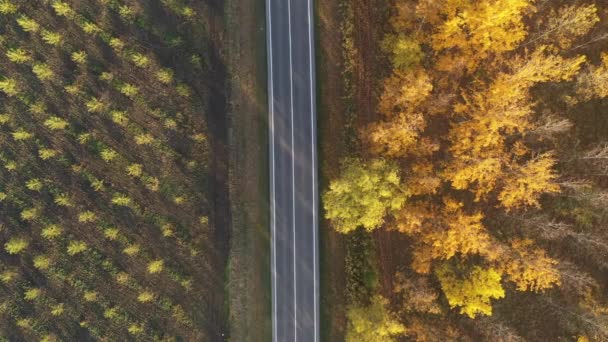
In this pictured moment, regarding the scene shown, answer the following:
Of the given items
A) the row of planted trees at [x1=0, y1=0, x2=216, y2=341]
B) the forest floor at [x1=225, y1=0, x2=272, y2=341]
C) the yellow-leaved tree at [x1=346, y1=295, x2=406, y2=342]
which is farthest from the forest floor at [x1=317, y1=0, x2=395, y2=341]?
the row of planted trees at [x1=0, y1=0, x2=216, y2=341]

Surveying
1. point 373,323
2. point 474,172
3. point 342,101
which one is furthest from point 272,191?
point 474,172

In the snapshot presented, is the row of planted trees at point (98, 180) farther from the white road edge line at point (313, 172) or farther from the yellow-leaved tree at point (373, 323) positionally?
the yellow-leaved tree at point (373, 323)

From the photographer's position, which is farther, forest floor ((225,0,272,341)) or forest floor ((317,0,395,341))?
forest floor ((225,0,272,341))

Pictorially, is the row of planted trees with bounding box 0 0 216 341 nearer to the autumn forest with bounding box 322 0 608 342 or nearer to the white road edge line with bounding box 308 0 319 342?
the white road edge line with bounding box 308 0 319 342

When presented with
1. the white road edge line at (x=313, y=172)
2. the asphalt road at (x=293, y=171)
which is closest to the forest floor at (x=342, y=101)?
the white road edge line at (x=313, y=172)

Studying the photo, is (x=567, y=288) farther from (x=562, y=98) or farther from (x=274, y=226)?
(x=274, y=226)
